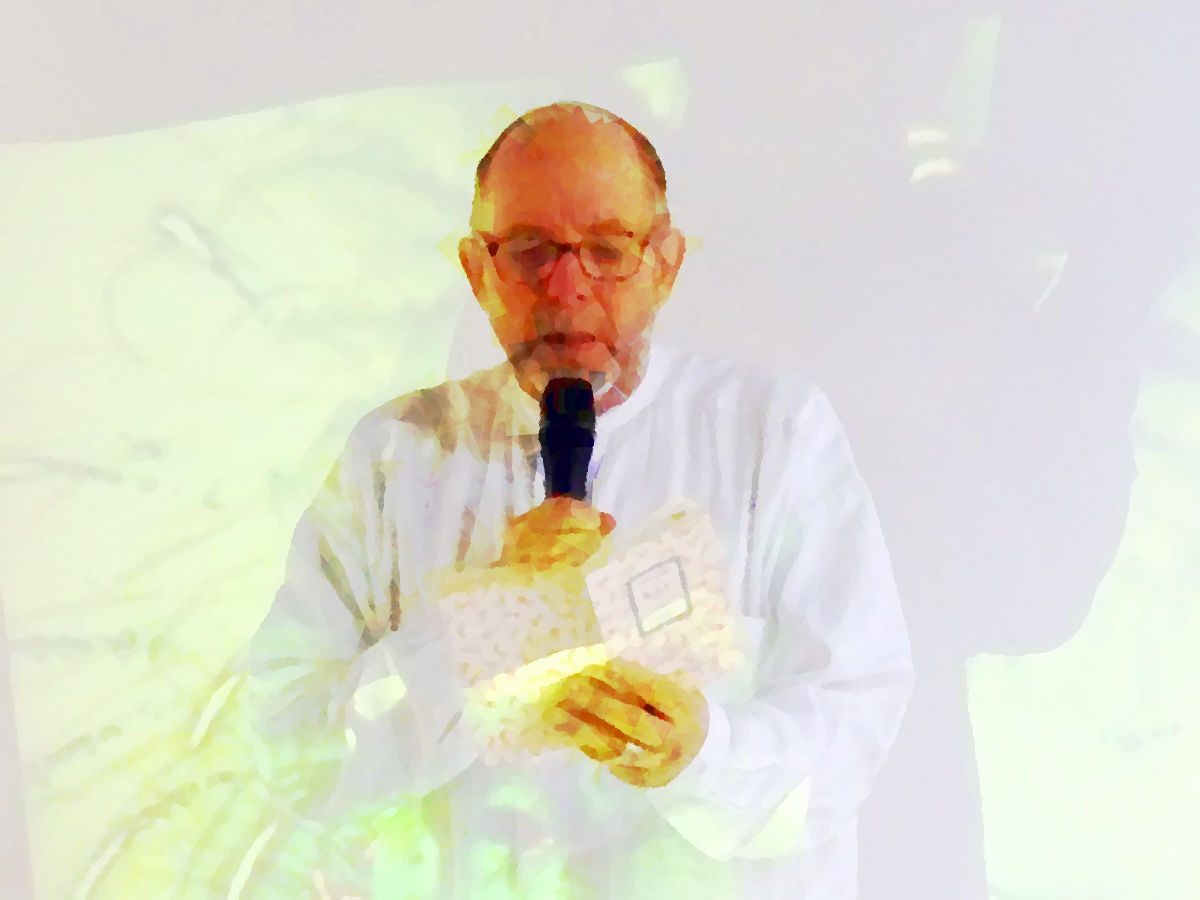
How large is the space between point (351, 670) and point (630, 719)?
26 centimetres

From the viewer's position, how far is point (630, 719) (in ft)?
2.81

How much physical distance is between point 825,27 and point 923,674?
2.06 feet

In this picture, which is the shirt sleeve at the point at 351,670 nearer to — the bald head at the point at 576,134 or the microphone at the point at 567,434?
the microphone at the point at 567,434

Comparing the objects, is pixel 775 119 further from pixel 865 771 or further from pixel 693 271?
pixel 865 771

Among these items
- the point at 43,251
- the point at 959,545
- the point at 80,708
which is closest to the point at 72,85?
the point at 43,251

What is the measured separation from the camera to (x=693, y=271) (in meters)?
0.95

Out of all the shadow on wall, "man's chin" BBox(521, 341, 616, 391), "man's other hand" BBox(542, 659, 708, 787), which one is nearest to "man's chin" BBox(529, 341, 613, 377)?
"man's chin" BBox(521, 341, 616, 391)

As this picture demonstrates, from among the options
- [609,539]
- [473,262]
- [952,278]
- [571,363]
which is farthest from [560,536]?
[952,278]

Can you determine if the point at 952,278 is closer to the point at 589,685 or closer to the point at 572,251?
the point at 572,251

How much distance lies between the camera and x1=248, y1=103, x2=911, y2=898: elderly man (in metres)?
0.87

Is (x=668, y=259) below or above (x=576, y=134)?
below

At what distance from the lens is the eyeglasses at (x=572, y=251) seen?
0.89m

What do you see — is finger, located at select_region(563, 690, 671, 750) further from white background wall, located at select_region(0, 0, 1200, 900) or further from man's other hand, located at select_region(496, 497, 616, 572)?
white background wall, located at select_region(0, 0, 1200, 900)

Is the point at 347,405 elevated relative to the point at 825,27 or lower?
lower
